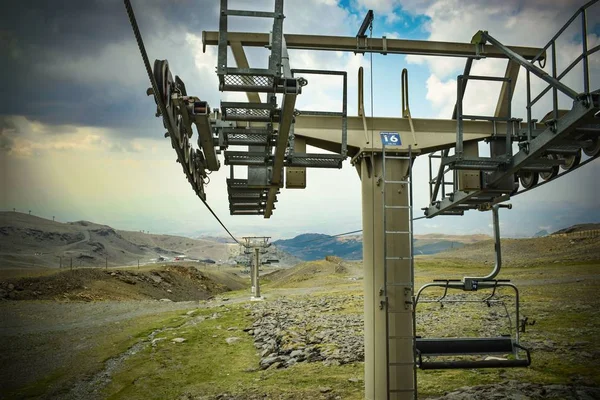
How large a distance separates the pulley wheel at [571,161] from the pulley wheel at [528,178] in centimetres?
82

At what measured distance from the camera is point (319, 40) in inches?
302

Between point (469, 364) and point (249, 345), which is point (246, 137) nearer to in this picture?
point (469, 364)

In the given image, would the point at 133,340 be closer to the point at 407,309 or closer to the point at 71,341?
the point at 71,341

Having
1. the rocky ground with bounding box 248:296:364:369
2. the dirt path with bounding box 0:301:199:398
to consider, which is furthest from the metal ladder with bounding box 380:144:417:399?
the dirt path with bounding box 0:301:199:398

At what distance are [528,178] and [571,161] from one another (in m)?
1.27

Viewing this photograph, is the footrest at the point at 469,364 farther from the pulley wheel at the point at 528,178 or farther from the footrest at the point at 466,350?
the pulley wheel at the point at 528,178

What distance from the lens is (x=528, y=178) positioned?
330 inches

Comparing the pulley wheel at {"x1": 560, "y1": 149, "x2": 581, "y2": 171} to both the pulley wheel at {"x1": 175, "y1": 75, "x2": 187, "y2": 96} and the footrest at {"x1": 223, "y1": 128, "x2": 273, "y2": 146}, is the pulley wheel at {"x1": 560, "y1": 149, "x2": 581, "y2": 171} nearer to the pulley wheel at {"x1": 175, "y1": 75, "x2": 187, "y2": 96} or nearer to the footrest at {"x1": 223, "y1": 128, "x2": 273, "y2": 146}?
the footrest at {"x1": 223, "y1": 128, "x2": 273, "y2": 146}

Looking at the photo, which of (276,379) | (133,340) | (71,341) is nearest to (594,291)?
(276,379)

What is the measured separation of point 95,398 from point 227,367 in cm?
333

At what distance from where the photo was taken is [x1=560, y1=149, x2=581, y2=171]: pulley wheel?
6992mm

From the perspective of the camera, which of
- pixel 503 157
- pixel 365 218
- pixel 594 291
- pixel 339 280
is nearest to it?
pixel 503 157

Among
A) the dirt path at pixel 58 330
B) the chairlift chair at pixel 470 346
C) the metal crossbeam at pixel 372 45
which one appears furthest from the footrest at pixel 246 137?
the dirt path at pixel 58 330

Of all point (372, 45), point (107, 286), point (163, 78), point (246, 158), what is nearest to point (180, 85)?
point (163, 78)
